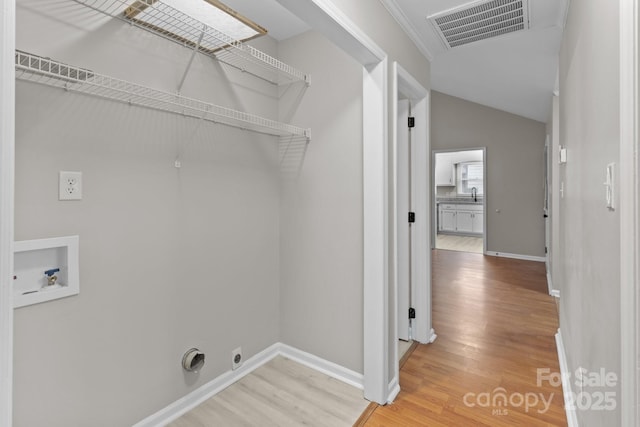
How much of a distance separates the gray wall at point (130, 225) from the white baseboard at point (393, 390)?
1001mm

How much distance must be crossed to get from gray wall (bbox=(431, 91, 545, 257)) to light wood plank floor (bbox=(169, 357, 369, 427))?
17.5 feet

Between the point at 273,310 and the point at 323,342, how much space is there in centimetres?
47

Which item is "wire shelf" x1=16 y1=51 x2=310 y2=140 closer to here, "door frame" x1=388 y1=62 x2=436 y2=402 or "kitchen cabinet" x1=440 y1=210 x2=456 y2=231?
"door frame" x1=388 y1=62 x2=436 y2=402

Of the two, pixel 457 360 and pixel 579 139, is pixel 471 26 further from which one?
pixel 457 360

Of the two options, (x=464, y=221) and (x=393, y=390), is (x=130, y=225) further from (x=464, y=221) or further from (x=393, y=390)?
(x=464, y=221)

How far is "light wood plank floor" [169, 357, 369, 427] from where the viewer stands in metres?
1.81

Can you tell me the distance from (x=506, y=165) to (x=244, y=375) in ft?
19.7

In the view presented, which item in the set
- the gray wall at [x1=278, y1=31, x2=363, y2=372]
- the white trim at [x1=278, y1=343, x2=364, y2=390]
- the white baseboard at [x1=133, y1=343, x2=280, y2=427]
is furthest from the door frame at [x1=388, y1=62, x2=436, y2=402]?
the white baseboard at [x1=133, y1=343, x2=280, y2=427]

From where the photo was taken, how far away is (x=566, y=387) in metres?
2.03

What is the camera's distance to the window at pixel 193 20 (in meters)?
1.47

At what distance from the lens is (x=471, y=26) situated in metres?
2.31

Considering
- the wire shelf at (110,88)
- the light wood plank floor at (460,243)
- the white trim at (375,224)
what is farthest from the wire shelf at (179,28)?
the light wood plank floor at (460,243)

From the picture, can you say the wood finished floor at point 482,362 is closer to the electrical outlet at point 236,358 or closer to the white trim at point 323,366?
the white trim at point 323,366

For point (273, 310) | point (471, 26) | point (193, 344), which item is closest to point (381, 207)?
point (273, 310)
